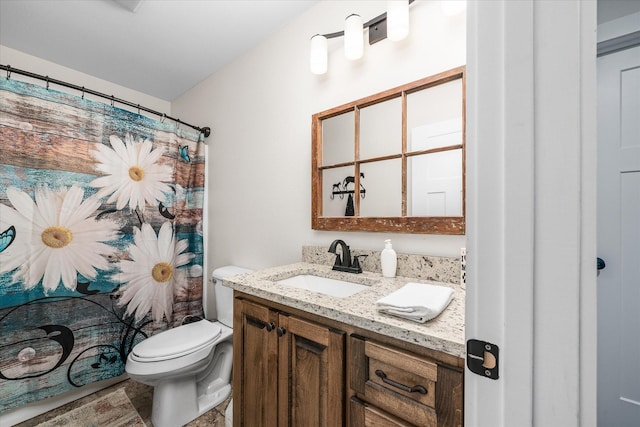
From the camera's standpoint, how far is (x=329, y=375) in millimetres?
792

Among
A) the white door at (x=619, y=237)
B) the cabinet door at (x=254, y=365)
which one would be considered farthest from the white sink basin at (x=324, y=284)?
the white door at (x=619, y=237)

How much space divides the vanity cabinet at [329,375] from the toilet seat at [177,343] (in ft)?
1.56

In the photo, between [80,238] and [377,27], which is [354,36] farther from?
[80,238]

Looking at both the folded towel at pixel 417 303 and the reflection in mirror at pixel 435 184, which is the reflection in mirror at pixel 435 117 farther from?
the folded towel at pixel 417 303

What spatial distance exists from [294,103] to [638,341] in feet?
6.39

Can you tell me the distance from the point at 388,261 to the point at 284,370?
59 cm

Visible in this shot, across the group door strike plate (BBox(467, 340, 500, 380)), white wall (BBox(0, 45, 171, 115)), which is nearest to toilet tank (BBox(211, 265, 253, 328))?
door strike plate (BBox(467, 340, 500, 380))

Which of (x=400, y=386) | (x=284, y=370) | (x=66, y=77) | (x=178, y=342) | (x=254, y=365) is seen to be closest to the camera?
(x=400, y=386)

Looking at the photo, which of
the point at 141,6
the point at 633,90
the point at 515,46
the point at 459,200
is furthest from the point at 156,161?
the point at 633,90

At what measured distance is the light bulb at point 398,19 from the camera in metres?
1.12

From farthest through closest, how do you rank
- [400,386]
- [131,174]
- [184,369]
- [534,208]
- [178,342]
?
[131,174] < [178,342] < [184,369] < [400,386] < [534,208]

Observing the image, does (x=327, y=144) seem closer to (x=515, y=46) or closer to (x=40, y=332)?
(x=515, y=46)

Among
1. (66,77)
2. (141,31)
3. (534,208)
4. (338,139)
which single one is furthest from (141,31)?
(534,208)

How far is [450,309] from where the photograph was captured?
770 mm
